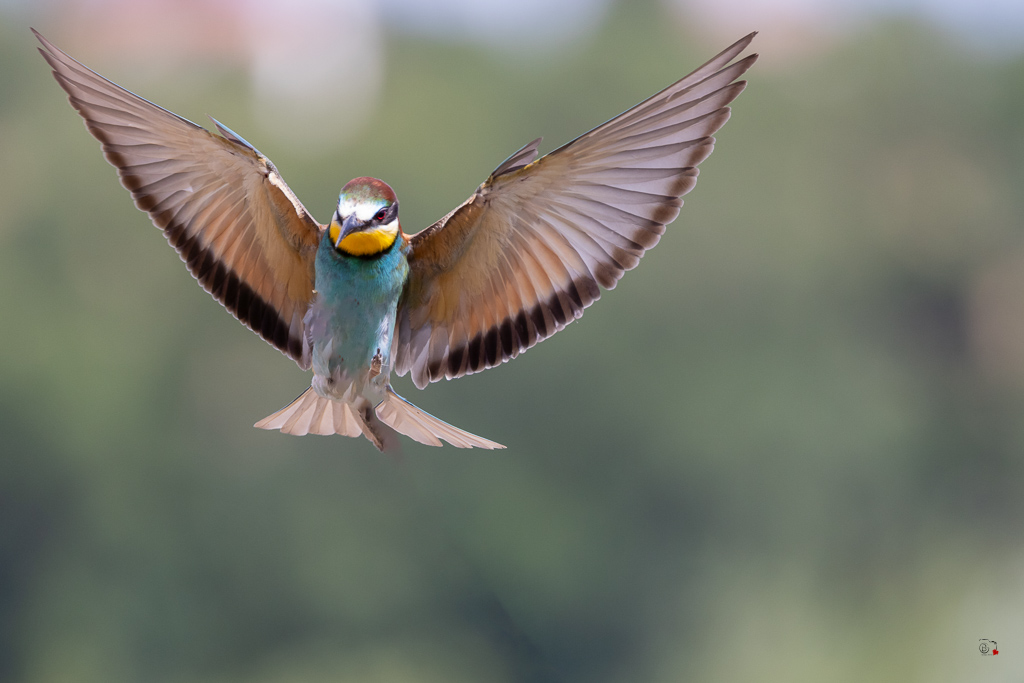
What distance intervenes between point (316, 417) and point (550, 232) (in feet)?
1.43

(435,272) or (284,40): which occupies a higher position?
(284,40)

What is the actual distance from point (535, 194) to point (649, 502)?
63.0ft

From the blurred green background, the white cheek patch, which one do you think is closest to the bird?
the white cheek patch

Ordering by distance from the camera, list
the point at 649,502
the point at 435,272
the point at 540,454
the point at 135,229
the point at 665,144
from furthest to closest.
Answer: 1. the point at 649,502
2. the point at 540,454
3. the point at 135,229
4. the point at 435,272
5. the point at 665,144

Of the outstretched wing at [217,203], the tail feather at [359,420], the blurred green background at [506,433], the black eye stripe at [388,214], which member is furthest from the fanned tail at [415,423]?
the blurred green background at [506,433]

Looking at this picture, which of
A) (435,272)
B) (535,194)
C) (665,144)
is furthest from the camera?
(435,272)

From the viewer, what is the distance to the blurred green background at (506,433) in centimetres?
1744

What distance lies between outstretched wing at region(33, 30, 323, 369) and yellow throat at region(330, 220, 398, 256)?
10cm

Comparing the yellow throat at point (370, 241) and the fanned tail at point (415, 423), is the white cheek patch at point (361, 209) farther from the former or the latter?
the fanned tail at point (415, 423)

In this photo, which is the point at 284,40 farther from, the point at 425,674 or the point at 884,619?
the point at 884,619

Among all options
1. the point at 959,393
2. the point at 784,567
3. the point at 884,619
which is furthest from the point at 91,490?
the point at 959,393

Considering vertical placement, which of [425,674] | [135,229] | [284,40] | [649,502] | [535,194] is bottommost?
[425,674]

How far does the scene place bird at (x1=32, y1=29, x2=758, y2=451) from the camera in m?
1.38

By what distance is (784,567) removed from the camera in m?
19.2
